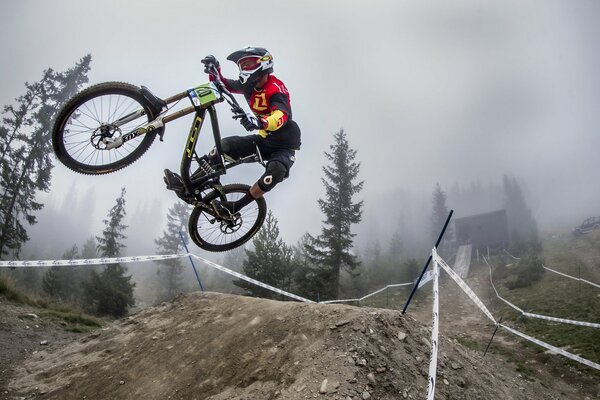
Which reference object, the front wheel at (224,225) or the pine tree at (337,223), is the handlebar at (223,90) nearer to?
the front wheel at (224,225)

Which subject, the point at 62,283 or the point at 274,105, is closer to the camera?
the point at 274,105

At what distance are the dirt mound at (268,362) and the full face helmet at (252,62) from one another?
4.71m

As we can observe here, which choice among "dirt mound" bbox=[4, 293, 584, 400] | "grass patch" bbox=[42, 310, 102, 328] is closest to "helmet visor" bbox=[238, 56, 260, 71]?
"dirt mound" bbox=[4, 293, 584, 400]

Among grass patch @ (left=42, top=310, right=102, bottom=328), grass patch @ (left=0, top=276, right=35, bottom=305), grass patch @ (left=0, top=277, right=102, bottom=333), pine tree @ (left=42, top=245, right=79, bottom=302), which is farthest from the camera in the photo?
pine tree @ (left=42, top=245, right=79, bottom=302)

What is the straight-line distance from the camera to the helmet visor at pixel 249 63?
19.1ft

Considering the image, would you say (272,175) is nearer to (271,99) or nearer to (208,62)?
(271,99)

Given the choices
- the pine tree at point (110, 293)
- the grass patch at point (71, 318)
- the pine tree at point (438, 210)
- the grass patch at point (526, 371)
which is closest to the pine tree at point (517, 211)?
the pine tree at point (438, 210)

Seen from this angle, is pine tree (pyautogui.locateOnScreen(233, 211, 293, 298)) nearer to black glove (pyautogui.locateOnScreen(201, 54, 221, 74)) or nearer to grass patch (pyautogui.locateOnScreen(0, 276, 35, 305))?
grass patch (pyautogui.locateOnScreen(0, 276, 35, 305))

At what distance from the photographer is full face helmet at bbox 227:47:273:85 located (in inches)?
229

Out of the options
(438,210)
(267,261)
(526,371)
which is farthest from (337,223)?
(438,210)

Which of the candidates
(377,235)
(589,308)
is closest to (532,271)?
(589,308)

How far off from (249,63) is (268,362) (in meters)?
5.11

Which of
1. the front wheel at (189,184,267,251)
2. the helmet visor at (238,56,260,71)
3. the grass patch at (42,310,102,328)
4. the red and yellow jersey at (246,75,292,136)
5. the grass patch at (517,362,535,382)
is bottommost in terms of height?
the grass patch at (517,362,535,382)

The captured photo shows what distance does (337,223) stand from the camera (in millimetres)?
27688
